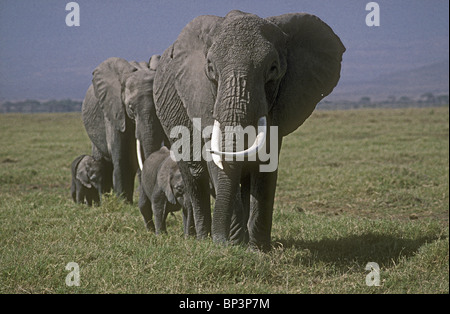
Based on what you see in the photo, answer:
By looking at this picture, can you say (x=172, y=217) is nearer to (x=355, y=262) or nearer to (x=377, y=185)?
(x=355, y=262)

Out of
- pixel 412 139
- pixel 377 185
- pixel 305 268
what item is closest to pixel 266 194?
pixel 305 268

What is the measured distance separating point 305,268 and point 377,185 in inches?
200

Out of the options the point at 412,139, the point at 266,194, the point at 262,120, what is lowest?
the point at 412,139

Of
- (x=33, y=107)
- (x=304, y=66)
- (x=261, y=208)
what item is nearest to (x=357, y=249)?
(x=261, y=208)

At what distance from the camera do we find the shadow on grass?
5.44 meters

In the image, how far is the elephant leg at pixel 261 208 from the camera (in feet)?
17.4

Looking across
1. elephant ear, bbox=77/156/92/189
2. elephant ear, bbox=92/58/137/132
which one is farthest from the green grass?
elephant ear, bbox=92/58/137/132

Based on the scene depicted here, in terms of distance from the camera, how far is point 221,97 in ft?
14.7

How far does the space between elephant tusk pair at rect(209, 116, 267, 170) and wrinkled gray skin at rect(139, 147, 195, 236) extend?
1654 millimetres

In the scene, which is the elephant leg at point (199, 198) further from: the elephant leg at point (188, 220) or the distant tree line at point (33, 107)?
the distant tree line at point (33, 107)

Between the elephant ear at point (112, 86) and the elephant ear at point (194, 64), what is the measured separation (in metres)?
3.24

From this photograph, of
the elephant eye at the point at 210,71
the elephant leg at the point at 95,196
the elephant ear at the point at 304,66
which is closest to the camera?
the elephant eye at the point at 210,71

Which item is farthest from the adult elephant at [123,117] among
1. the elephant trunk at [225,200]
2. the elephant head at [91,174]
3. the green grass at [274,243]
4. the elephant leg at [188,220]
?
the elephant trunk at [225,200]
